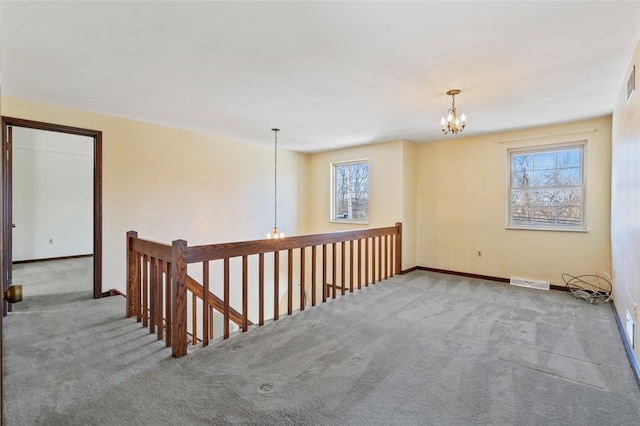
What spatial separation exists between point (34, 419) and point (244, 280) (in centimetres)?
162

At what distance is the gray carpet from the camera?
6.38 feet

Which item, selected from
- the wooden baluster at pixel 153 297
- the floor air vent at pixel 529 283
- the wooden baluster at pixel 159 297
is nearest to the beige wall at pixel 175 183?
the wooden baluster at pixel 153 297

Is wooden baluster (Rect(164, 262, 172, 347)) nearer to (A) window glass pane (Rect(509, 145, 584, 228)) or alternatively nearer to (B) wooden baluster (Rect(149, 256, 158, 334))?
(B) wooden baluster (Rect(149, 256, 158, 334))

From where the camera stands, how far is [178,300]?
8.49 ft

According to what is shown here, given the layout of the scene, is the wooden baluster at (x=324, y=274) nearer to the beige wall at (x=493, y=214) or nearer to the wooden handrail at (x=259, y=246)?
the wooden handrail at (x=259, y=246)

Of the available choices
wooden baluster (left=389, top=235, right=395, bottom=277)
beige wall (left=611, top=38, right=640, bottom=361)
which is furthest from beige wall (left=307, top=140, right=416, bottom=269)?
beige wall (left=611, top=38, right=640, bottom=361)

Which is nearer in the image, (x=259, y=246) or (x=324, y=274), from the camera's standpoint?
(x=259, y=246)

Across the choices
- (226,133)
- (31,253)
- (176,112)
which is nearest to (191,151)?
(226,133)

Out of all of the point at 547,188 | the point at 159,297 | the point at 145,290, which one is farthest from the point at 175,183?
the point at 547,188

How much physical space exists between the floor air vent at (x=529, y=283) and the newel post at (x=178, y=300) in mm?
4439

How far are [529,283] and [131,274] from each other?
5030mm

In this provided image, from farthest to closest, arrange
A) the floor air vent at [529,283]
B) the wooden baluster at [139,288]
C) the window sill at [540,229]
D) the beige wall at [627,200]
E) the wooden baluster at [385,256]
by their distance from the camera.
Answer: the wooden baluster at [385,256], the floor air vent at [529,283], the window sill at [540,229], the wooden baluster at [139,288], the beige wall at [627,200]

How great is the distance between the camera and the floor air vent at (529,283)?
4.60 meters

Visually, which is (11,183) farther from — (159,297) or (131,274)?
(159,297)
